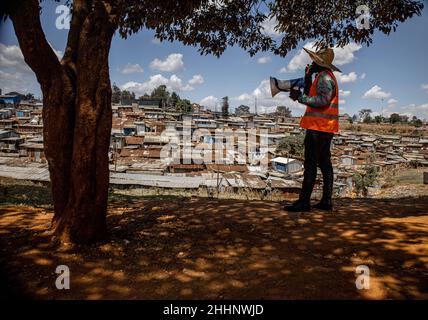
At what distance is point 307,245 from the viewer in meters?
3.03

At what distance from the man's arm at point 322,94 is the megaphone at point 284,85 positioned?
280 mm

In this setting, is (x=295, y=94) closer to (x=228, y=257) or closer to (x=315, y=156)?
(x=315, y=156)

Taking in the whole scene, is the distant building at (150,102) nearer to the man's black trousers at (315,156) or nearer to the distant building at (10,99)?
the distant building at (10,99)

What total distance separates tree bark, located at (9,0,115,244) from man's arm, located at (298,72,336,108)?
2364 millimetres

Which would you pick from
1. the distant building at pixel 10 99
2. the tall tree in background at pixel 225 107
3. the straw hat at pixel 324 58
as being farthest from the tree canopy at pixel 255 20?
the distant building at pixel 10 99

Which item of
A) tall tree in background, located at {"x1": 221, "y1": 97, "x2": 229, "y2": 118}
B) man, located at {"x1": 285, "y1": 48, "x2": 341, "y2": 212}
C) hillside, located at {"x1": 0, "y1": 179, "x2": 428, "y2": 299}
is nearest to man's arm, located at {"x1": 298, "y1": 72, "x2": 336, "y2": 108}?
man, located at {"x1": 285, "y1": 48, "x2": 341, "y2": 212}

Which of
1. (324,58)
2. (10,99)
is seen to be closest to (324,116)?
(324,58)

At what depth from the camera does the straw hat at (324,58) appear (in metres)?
3.88

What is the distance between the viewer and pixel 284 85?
13.3 feet

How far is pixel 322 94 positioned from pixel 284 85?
554mm

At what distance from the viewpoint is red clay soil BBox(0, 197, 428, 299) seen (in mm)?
2117
